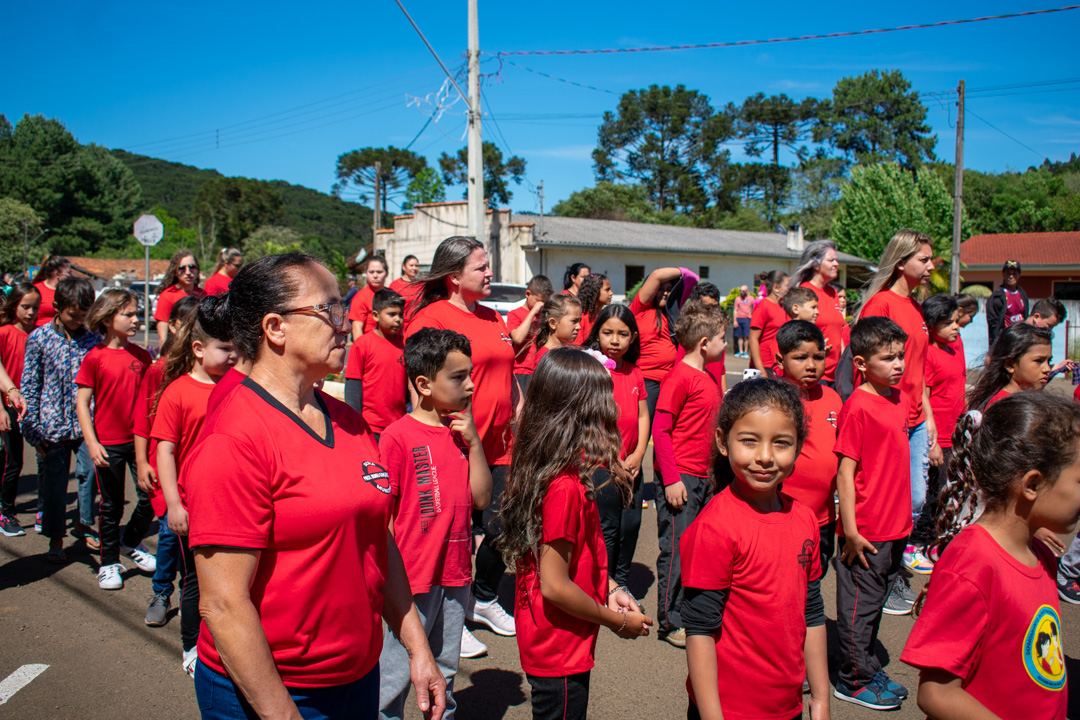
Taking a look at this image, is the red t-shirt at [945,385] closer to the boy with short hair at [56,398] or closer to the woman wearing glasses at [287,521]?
the woman wearing glasses at [287,521]

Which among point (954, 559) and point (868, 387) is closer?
point (954, 559)

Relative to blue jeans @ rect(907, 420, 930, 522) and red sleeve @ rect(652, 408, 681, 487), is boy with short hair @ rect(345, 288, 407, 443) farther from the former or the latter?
blue jeans @ rect(907, 420, 930, 522)

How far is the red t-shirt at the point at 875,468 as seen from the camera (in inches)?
139

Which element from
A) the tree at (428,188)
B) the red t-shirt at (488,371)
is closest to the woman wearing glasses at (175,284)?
the red t-shirt at (488,371)

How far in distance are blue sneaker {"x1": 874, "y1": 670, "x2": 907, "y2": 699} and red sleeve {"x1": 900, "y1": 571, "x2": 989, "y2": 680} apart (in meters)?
2.00

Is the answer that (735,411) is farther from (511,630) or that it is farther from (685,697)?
(511,630)

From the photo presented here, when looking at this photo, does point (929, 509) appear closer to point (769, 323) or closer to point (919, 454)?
point (919, 454)

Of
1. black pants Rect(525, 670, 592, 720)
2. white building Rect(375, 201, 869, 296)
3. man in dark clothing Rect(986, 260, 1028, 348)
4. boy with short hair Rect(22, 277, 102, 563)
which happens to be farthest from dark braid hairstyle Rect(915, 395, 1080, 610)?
white building Rect(375, 201, 869, 296)

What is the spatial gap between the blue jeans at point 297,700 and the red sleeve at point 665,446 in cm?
245

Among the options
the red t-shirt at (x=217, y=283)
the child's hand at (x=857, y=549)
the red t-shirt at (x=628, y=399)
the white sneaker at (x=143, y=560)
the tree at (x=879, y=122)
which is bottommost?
the white sneaker at (x=143, y=560)

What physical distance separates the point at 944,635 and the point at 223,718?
183 cm

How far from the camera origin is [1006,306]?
1057 cm

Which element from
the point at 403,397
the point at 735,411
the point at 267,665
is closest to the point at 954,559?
the point at 735,411

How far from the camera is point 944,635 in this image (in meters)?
1.77
